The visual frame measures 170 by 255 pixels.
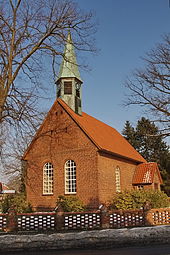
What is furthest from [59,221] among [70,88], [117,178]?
[70,88]

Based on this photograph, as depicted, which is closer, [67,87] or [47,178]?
[47,178]

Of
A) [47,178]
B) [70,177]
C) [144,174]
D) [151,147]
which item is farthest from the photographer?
[151,147]

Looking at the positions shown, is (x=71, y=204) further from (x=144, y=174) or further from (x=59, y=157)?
(x=144, y=174)

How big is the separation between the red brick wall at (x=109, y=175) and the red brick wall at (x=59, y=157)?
615 mm

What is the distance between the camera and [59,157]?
868 inches

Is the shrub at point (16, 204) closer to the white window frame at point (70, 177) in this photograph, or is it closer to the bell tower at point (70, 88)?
the white window frame at point (70, 177)

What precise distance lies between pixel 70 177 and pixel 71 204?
3.36 metres

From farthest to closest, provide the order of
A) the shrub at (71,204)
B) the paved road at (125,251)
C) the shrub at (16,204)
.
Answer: the shrub at (16,204) < the shrub at (71,204) < the paved road at (125,251)

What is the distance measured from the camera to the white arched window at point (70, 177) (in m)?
21.0

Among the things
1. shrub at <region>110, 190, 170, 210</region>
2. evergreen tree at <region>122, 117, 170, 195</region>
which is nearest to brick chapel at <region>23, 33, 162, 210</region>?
shrub at <region>110, 190, 170, 210</region>

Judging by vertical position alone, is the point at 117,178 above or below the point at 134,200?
above

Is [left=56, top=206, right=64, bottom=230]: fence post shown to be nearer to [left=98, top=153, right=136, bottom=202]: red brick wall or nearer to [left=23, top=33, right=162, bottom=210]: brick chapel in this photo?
[left=23, top=33, right=162, bottom=210]: brick chapel

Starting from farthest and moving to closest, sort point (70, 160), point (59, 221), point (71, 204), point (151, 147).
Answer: point (151, 147) < point (70, 160) < point (71, 204) < point (59, 221)

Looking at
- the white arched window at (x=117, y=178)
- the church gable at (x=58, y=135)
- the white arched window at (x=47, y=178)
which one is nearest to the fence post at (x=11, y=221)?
the white arched window at (x=47, y=178)
